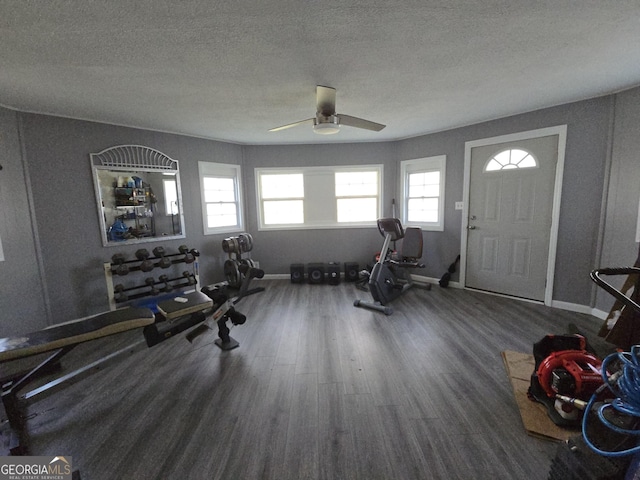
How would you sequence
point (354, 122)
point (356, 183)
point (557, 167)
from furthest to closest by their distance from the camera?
point (356, 183) < point (557, 167) < point (354, 122)

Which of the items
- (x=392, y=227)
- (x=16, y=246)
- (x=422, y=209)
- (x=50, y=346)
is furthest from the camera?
(x=422, y=209)

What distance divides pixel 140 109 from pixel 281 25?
2175 millimetres

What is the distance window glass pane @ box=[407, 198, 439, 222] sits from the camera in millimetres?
4305

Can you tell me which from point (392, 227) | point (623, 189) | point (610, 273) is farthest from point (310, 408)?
point (623, 189)

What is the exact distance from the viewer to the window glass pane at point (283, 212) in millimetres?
4805

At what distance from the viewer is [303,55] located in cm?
182

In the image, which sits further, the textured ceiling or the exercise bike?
the exercise bike

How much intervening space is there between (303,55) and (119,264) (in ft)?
10.5

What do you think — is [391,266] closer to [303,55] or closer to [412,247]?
[412,247]

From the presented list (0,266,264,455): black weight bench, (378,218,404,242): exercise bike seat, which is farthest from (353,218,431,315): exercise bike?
(0,266,264,455): black weight bench

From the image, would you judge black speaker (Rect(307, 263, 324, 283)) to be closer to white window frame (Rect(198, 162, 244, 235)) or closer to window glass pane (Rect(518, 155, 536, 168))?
white window frame (Rect(198, 162, 244, 235))

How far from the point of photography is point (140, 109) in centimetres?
283

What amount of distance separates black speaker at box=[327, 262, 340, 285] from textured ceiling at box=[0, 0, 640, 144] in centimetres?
247

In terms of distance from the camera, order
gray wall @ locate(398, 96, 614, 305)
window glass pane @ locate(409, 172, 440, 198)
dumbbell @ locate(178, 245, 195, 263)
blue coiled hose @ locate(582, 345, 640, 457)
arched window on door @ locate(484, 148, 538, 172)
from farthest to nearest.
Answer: window glass pane @ locate(409, 172, 440, 198) < dumbbell @ locate(178, 245, 195, 263) < arched window on door @ locate(484, 148, 538, 172) < gray wall @ locate(398, 96, 614, 305) < blue coiled hose @ locate(582, 345, 640, 457)
